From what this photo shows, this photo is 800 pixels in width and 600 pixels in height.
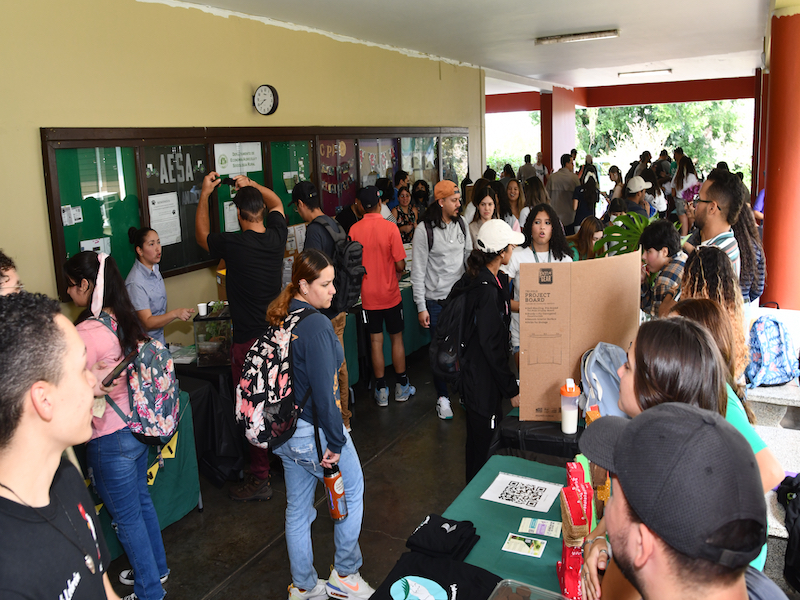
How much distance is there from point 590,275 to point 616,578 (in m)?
1.54

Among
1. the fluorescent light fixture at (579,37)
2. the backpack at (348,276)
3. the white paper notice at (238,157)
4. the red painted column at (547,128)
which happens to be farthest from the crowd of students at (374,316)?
the red painted column at (547,128)

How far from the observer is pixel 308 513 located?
2.80 metres

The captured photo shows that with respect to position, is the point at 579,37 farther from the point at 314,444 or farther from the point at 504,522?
the point at 504,522

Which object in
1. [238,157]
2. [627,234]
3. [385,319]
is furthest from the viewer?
[238,157]

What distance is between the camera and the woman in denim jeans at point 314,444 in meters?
2.59

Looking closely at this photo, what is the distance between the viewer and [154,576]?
2805mm

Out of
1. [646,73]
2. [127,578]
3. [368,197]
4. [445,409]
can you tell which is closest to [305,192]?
[368,197]

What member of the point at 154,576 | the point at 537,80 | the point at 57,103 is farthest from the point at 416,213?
the point at 537,80

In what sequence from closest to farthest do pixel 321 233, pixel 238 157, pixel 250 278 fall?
pixel 250 278 < pixel 321 233 < pixel 238 157

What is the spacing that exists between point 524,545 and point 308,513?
1127 millimetres

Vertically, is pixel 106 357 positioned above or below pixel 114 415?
above

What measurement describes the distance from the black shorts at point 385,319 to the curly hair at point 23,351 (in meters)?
3.87

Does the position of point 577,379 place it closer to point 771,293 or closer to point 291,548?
point 291,548

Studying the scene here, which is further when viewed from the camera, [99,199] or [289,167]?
[289,167]
